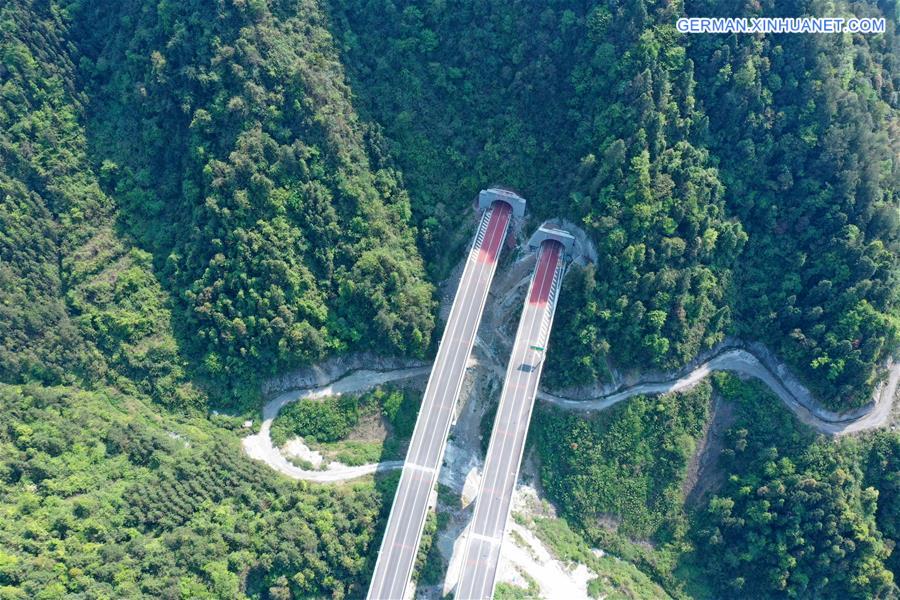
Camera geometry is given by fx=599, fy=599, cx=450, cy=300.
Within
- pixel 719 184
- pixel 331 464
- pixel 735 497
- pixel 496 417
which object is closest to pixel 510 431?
pixel 496 417

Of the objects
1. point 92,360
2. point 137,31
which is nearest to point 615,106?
point 137,31

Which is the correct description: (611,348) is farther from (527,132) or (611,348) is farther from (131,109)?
(131,109)

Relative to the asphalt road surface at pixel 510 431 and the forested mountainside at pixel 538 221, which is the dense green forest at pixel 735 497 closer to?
the forested mountainside at pixel 538 221

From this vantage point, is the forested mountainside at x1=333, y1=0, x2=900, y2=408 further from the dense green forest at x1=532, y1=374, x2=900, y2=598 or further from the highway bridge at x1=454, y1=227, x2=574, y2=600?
the dense green forest at x1=532, y1=374, x2=900, y2=598

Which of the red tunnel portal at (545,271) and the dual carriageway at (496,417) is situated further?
the red tunnel portal at (545,271)

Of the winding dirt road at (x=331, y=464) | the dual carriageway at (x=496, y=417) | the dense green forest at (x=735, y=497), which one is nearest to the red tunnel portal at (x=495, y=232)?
the dual carriageway at (x=496, y=417)

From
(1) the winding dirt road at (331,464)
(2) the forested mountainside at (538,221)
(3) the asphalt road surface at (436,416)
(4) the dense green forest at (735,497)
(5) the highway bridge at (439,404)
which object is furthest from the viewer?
(1) the winding dirt road at (331,464)
